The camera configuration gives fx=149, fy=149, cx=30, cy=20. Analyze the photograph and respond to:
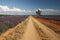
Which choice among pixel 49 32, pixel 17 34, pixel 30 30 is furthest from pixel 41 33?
pixel 17 34

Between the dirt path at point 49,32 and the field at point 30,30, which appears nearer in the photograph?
the dirt path at point 49,32

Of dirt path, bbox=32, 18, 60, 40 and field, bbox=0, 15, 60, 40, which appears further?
field, bbox=0, 15, 60, 40

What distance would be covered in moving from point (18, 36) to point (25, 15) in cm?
77

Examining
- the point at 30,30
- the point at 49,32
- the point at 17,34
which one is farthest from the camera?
the point at 30,30

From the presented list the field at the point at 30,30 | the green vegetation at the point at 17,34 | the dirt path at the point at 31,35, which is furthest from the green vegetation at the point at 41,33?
the green vegetation at the point at 17,34

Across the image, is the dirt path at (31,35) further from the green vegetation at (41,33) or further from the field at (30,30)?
the green vegetation at (41,33)

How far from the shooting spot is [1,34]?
189 inches

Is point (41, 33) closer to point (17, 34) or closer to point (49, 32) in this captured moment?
point (49, 32)

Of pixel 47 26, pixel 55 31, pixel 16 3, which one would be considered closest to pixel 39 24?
pixel 47 26

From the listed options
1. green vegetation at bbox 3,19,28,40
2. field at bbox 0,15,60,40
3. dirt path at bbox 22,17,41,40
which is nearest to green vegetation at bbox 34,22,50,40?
field at bbox 0,15,60,40

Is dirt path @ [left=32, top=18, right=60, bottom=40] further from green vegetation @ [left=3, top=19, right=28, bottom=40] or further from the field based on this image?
green vegetation @ [left=3, top=19, right=28, bottom=40]

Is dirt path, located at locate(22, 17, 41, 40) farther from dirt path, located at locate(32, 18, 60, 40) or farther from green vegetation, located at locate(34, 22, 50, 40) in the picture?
dirt path, located at locate(32, 18, 60, 40)

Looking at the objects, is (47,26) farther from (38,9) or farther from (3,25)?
(3,25)

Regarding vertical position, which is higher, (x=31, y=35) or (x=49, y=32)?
(x=49, y=32)
